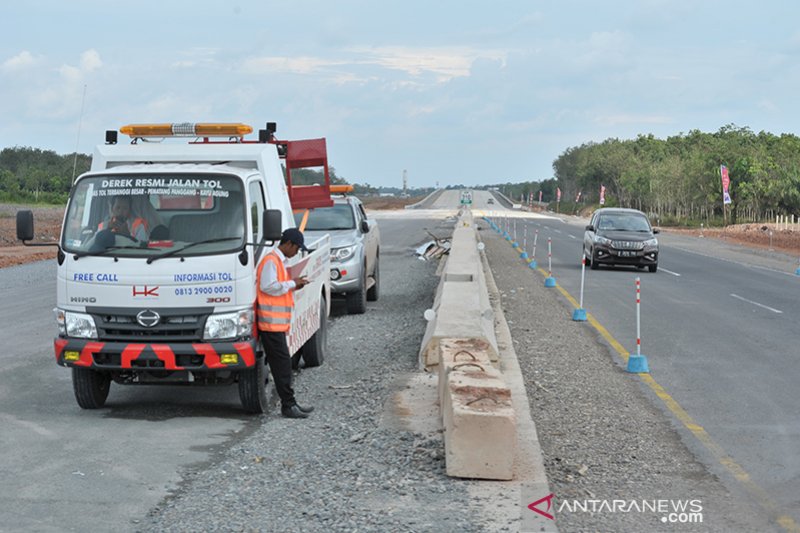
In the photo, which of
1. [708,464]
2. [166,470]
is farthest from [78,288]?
[708,464]

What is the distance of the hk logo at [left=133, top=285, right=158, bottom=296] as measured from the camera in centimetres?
866

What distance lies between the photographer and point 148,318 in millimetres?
8695

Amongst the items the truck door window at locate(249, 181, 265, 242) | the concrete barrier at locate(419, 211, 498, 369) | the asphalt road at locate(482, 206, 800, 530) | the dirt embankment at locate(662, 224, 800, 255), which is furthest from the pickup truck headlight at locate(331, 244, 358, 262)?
the dirt embankment at locate(662, 224, 800, 255)

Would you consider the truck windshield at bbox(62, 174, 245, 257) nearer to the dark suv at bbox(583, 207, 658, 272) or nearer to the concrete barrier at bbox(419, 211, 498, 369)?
the concrete barrier at bbox(419, 211, 498, 369)

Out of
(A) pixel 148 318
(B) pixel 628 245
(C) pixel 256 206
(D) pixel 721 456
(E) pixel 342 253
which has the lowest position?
(D) pixel 721 456

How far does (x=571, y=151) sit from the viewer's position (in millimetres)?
187125

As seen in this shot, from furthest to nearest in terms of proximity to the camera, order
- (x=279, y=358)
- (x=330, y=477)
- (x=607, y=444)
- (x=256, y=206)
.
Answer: (x=256, y=206), (x=279, y=358), (x=607, y=444), (x=330, y=477)

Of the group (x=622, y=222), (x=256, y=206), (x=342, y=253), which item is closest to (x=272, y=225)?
(x=256, y=206)

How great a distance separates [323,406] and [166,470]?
8.56ft

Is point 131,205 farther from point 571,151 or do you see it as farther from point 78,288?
point 571,151

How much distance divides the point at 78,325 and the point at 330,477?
3.00m

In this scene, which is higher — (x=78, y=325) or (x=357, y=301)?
(x=78, y=325)

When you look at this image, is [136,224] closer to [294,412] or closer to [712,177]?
[294,412]

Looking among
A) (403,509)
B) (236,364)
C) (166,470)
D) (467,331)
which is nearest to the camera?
(403,509)
